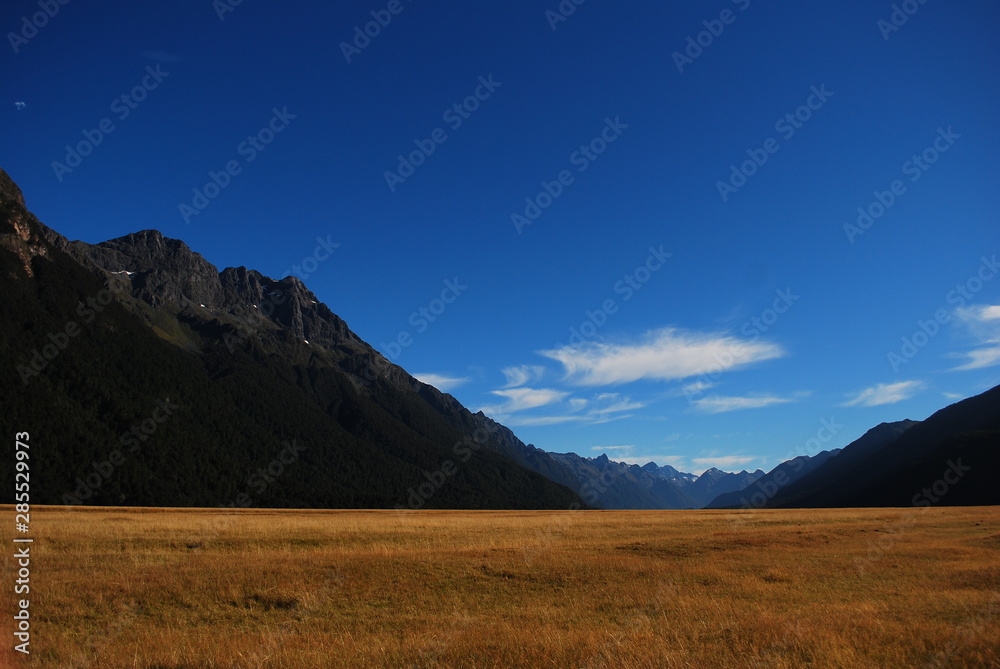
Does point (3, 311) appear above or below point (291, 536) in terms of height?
above

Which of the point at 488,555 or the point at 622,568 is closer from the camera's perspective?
the point at 622,568

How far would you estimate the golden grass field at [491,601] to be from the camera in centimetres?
1145

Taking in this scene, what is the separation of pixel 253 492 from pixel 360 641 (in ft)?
627

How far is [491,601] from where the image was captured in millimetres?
18016

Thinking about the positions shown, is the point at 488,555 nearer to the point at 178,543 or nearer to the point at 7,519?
the point at 178,543

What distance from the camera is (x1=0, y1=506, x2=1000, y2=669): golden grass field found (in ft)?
37.6

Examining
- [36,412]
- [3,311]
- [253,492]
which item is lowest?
[253,492]

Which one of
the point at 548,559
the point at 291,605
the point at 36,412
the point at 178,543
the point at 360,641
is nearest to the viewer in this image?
the point at 360,641

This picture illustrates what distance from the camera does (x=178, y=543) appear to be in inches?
1035

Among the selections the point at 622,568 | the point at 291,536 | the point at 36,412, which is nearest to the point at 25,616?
the point at 291,536

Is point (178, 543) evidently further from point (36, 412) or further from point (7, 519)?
point (36, 412)

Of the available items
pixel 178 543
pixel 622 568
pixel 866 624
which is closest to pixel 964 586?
pixel 866 624

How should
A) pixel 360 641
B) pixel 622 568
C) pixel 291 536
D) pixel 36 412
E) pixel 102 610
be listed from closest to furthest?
pixel 360 641 < pixel 102 610 < pixel 622 568 < pixel 291 536 < pixel 36 412

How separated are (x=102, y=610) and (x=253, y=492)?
608ft
